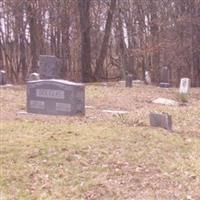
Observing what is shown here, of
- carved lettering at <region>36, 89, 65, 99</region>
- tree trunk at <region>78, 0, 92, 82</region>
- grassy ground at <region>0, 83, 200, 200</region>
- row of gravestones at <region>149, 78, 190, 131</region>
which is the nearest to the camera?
grassy ground at <region>0, 83, 200, 200</region>

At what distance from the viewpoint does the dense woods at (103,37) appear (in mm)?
23781

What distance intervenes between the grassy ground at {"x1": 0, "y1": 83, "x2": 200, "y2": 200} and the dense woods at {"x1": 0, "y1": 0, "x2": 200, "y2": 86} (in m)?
13.8

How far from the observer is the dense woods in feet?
78.0

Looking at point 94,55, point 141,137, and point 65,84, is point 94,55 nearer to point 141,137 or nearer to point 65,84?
point 65,84

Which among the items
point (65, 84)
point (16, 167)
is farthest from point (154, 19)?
point (16, 167)

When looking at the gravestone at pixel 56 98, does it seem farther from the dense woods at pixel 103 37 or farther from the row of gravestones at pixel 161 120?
the dense woods at pixel 103 37

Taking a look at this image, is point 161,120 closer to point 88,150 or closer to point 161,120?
point 161,120

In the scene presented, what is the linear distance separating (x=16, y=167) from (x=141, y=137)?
2.11m

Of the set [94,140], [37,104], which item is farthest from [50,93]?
[94,140]

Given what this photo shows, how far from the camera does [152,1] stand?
88.7 feet

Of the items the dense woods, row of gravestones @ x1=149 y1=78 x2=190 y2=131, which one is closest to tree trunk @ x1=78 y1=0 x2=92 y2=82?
the dense woods

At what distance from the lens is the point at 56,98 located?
33.6 ft

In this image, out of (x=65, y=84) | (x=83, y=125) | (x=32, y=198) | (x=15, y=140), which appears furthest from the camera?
(x=65, y=84)

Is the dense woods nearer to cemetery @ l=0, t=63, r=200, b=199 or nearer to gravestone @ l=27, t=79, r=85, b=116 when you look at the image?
gravestone @ l=27, t=79, r=85, b=116
